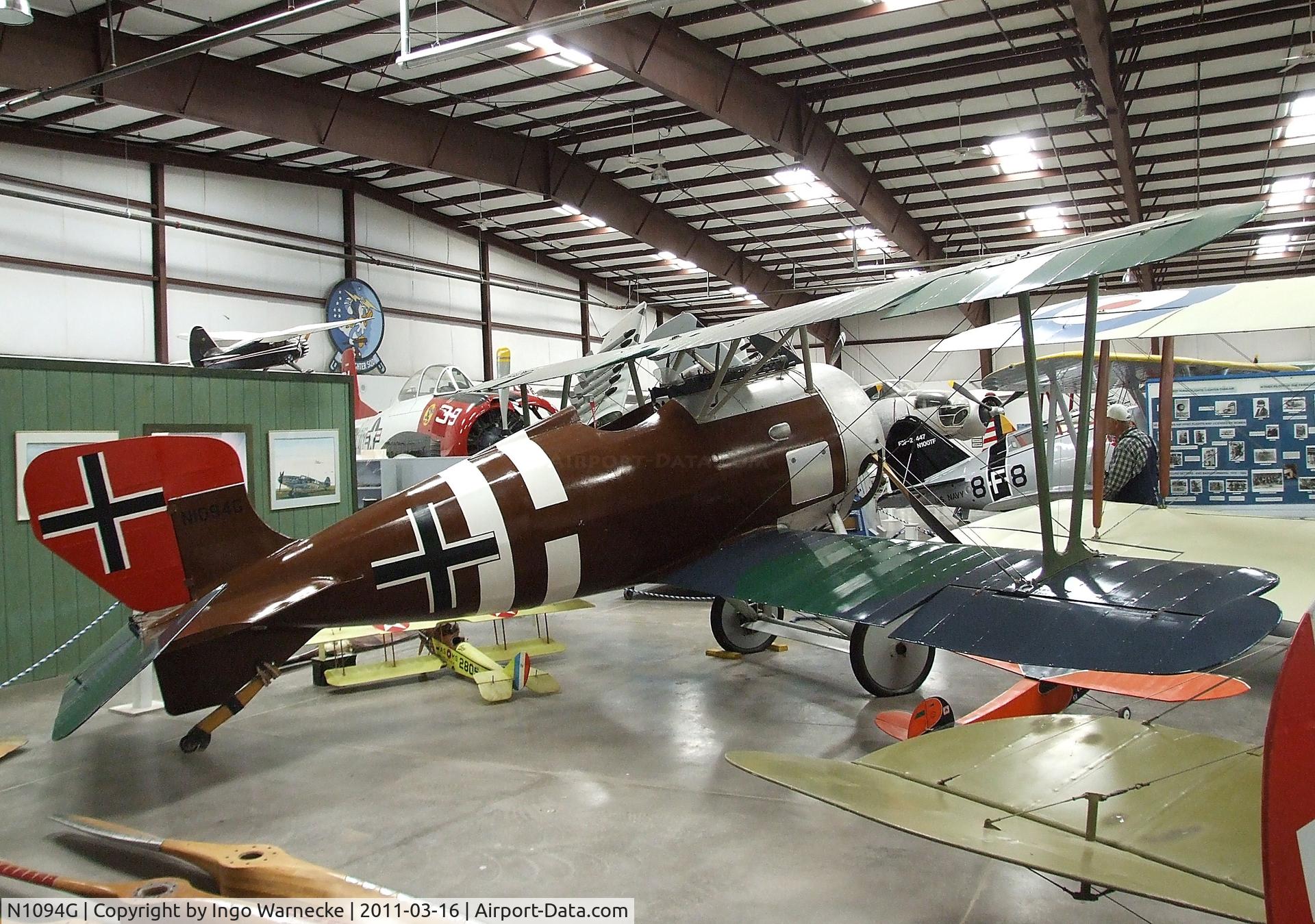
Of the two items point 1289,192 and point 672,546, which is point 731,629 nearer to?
point 672,546

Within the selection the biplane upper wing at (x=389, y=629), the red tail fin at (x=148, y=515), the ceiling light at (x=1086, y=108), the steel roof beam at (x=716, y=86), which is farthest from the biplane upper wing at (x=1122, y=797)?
the ceiling light at (x=1086, y=108)

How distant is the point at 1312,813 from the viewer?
142 centimetres

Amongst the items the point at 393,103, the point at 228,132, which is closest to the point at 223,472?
the point at 393,103

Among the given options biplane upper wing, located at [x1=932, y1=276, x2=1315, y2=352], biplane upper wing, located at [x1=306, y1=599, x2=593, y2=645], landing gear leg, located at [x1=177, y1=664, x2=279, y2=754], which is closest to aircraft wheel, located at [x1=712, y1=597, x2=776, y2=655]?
biplane upper wing, located at [x1=306, y1=599, x2=593, y2=645]

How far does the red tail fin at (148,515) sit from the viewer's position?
3932mm

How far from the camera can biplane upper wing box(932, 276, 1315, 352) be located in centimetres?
493

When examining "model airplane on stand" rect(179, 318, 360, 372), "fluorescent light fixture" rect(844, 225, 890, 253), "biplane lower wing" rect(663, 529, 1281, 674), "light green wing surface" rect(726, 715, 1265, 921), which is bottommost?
"light green wing surface" rect(726, 715, 1265, 921)

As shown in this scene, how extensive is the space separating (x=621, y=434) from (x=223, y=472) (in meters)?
2.19

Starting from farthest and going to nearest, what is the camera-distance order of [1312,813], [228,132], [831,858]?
1. [228,132]
2. [831,858]
3. [1312,813]

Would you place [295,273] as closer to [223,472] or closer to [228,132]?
[228,132]

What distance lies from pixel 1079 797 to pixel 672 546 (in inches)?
126

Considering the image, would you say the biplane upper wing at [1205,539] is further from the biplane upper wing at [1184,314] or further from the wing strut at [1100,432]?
the biplane upper wing at [1184,314]

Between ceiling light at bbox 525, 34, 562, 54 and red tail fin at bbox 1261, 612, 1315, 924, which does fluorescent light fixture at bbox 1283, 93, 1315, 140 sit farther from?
red tail fin at bbox 1261, 612, 1315, 924

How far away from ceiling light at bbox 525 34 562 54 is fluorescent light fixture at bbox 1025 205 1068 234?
36.1 feet
